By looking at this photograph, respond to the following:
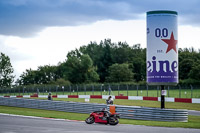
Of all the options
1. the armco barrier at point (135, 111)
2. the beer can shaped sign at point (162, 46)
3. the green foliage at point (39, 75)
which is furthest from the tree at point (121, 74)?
the beer can shaped sign at point (162, 46)

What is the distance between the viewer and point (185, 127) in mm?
23172

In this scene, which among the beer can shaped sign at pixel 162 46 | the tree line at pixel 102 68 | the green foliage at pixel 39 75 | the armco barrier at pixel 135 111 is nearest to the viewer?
the armco barrier at pixel 135 111

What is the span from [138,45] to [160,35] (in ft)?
426

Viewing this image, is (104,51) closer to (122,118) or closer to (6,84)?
(6,84)

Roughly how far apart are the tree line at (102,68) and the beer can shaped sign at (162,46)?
66346mm

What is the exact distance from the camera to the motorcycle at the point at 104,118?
24250 millimetres

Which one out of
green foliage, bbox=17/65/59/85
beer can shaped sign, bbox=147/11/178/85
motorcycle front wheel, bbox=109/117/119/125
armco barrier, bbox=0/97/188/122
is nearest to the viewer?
motorcycle front wheel, bbox=109/117/119/125

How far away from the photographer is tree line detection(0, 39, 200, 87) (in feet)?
363

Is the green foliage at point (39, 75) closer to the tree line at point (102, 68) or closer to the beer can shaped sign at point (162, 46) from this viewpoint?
the tree line at point (102, 68)

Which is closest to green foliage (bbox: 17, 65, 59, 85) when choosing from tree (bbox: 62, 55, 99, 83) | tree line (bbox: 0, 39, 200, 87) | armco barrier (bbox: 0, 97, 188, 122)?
tree line (bbox: 0, 39, 200, 87)

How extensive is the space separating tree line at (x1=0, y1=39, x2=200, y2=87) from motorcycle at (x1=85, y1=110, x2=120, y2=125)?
69905 millimetres

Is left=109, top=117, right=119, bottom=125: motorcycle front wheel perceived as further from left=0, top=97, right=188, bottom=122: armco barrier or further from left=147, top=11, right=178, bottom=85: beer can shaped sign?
left=147, top=11, right=178, bottom=85: beer can shaped sign

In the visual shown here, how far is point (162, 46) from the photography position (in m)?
26.8

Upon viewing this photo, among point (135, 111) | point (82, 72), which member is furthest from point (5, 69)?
point (135, 111)
